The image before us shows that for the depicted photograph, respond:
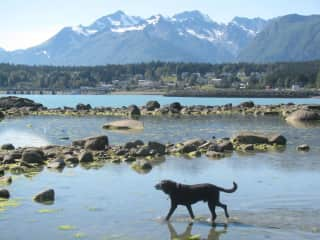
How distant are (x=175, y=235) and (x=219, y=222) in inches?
67.6

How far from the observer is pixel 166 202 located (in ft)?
63.6

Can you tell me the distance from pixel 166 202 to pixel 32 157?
432 inches

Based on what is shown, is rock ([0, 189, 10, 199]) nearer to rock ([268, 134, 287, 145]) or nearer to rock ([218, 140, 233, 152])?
rock ([218, 140, 233, 152])

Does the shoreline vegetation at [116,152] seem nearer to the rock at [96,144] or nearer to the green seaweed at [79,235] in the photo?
the rock at [96,144]

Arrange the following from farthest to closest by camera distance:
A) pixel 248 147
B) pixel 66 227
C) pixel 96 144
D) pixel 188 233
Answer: pixel 248 147 < pixel 96 144 < pixel 66 227 < pixel 188 233

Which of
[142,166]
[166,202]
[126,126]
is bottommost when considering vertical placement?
[126,126]

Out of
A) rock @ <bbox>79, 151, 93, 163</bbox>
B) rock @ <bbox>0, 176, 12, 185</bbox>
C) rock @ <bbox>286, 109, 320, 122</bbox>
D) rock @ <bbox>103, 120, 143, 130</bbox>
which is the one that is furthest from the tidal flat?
rock @ <bbox>286, 109, 320, 122</bbox>

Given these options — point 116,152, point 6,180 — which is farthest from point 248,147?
point 6,180

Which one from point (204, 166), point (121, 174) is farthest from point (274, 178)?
point (121, 174)

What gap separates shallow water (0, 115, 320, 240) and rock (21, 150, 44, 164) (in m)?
2.66

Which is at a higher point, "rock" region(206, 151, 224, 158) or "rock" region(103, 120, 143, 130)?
"rock" region(206, 151, 224, 158)

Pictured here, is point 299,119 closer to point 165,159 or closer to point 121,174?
point 165,159

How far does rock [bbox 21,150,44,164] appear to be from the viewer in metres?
28.3

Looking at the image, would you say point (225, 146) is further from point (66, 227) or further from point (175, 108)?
point (175, 108)
